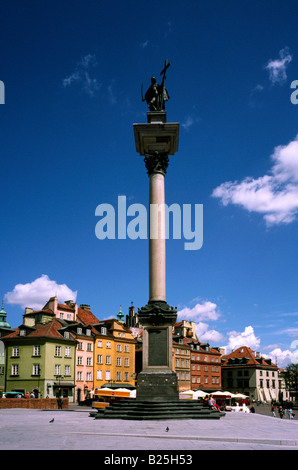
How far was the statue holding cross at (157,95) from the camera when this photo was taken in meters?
29.3

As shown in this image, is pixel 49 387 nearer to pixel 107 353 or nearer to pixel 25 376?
pixel 25 376

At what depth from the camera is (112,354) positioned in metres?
73.3

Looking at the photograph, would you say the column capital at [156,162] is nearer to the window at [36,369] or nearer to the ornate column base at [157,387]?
the ornate column base at [157,387]

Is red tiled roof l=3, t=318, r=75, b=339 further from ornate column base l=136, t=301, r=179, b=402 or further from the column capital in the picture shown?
the column capital

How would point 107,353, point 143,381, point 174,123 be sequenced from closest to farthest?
point 143,381
point 174,123
point 107,353

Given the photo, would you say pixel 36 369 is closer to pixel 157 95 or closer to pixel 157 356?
pixel 157 356


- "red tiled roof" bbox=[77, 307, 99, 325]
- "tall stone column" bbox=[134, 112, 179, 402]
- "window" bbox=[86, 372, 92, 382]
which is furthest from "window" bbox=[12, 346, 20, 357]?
"tall stone column" bbox=[134, 112, 179, 402]

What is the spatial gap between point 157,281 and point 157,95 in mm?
12181

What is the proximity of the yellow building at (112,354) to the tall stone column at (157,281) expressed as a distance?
155ft

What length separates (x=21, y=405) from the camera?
34.5m

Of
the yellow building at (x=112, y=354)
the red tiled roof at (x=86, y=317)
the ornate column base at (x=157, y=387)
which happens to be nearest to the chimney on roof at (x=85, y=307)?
the red tiled roof at (x=86, y=317)

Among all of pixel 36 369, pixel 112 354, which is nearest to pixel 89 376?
pixel 112 354

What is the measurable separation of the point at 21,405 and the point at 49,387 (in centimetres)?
2651

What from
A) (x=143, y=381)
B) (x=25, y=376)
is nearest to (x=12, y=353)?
(x=25, y=376)
